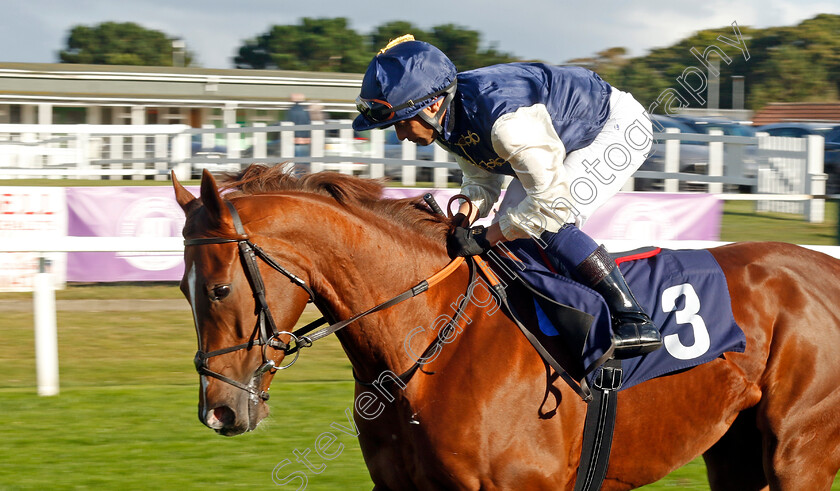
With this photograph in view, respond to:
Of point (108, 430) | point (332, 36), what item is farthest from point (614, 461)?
point (332, 36)

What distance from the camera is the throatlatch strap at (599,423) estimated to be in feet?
8.41

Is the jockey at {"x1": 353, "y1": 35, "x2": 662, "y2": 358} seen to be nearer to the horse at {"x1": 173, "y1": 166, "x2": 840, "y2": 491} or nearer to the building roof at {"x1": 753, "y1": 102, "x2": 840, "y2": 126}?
the horse at {"x1": 173, "y1": 166, "x2": 840, "y2": 491}

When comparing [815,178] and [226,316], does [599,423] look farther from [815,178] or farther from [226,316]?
[815,178]

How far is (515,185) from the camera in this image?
116 inches

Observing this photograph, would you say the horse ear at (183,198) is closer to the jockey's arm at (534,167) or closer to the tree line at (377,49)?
the jockey's arm at (534,167)

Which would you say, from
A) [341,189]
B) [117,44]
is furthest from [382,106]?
[117,44]

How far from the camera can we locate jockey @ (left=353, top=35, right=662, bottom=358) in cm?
248

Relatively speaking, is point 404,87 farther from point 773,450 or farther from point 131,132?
point 131,132

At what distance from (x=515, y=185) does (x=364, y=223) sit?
0.64 meters

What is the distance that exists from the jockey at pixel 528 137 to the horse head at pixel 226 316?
1.88 feet

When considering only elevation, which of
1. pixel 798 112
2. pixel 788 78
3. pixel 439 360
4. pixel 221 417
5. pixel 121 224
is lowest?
pixel 121 224

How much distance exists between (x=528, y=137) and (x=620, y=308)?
0.58 metres

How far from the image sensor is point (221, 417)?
2.29 meters

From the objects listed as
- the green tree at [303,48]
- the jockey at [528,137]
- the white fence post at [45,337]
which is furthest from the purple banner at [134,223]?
the green tree at [303,48]
